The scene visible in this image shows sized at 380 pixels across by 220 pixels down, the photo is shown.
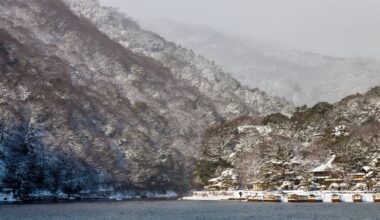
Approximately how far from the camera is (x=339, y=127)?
5827 inches

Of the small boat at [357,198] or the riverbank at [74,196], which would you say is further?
the riverbank at [74,196]

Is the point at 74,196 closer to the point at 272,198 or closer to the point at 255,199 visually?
the point at 255,199

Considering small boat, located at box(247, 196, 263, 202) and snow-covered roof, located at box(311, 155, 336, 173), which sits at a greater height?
snow-covered roof, located at box(311, 155, 336, 173)

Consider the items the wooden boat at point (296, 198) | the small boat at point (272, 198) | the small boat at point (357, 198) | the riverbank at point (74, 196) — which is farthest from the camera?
the riverbank at point (74, 196)

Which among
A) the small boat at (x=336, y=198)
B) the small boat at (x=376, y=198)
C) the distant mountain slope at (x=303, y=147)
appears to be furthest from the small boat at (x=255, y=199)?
the small boat at (x=376, y=198)

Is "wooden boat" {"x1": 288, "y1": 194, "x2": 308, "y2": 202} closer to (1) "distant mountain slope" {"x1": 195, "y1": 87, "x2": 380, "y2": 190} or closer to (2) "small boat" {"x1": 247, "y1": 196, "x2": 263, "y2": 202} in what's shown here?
(1) "distant mountain slope" {"x1": 195, "y1": 87, "x2": 380, "y2": 190}

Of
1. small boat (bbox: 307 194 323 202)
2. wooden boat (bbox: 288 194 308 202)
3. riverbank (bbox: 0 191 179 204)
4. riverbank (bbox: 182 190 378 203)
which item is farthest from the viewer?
riverbank (bbox: 0 191 179 204)

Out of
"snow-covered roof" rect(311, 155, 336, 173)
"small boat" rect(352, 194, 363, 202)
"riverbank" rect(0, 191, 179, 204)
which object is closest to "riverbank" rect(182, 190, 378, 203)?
"small boat" rect(352, 194, 363, 202)

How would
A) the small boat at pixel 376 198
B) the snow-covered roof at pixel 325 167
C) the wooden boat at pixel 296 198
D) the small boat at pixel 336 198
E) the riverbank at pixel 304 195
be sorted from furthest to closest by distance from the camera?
the snow-covered roof at pixel 325 167 < the wooden boat at pixel 296 198 < the small boat at pixel 336 198 < the riverbank at pixel 304 195 < the small boat at pixel 376 198

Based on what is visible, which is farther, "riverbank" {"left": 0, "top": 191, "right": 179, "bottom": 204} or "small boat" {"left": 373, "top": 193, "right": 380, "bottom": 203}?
"riverbank" {"left": 0, "top": 191, "right": 179, "bottom": 204}

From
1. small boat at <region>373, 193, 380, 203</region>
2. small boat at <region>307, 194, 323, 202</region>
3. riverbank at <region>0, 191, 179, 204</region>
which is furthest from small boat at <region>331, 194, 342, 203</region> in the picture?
riverbank at <region>0, 191, 179, 204</region>

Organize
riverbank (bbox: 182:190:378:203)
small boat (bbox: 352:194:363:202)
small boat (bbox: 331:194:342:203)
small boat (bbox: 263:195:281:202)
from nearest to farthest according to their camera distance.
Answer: small boat (bbox: 352:194:363:202)
riverbank (bbox: 182:190:378:203)
small boat (bbox: 331:194:342:203)
small boat (bbox: 263:195:281:202)

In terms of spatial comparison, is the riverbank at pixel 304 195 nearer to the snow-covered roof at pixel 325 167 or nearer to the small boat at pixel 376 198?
the small boat at pixel 376 198

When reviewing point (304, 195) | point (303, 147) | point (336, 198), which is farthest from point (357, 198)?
point (303, 147)
